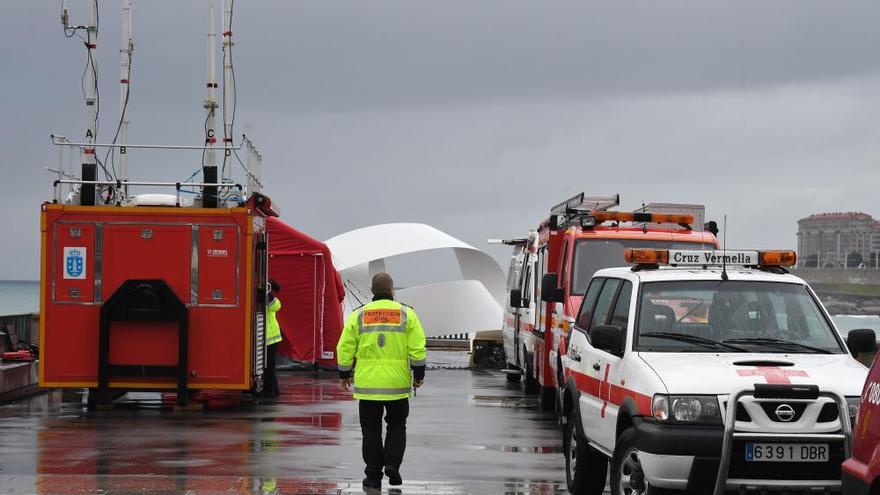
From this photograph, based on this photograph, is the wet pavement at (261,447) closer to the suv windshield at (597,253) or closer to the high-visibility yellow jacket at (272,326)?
the high-visibility yellow jacket at (272,326)

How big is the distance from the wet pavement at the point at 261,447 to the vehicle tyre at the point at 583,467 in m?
0.57

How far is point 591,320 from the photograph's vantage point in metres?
12.3

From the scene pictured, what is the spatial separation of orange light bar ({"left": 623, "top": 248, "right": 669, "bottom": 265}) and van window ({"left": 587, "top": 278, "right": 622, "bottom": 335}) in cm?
42

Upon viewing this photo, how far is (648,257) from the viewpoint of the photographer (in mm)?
11297

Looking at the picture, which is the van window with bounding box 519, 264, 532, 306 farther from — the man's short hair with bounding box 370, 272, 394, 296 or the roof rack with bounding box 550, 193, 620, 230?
the man's short hair with bounding box 370, 272, 394, 296

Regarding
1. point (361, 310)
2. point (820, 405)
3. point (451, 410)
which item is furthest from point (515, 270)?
point (820, 405)

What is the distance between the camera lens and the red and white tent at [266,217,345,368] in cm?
2920

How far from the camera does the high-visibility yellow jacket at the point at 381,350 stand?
12.4m

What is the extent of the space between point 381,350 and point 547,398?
9226mm

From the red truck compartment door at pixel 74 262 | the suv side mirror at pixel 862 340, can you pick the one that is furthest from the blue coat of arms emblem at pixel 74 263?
the suv side mirror at pixel 862 340

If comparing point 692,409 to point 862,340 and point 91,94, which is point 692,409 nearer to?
point 862,340

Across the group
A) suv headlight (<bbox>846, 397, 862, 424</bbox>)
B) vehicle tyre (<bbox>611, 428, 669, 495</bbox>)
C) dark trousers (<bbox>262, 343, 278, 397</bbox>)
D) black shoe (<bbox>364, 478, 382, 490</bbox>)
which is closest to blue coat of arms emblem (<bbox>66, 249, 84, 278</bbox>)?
dark trousers (<bbox>262, 343, 278, 397</bbox>)

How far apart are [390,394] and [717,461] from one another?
3782mm

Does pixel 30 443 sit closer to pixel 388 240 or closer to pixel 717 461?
pixel 717 461
